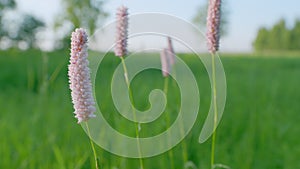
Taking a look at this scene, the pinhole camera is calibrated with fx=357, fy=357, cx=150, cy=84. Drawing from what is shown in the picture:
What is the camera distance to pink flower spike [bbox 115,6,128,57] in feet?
2.26

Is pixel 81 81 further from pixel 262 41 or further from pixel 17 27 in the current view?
pixel 262 41

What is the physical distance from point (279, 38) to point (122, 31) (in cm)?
6437

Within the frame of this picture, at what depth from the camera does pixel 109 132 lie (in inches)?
91.0

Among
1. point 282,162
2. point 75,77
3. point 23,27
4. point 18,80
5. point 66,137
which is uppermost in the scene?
point 23,27

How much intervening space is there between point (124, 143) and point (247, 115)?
2.08 m

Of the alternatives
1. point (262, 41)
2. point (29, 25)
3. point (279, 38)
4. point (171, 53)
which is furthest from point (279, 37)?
point (171, 53)

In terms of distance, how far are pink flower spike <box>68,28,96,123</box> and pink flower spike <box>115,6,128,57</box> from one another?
197 mm

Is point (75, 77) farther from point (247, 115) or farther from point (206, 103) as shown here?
point (206, 103)

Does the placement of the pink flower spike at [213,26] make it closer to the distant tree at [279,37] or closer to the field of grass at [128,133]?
the field of grass at [128,133]

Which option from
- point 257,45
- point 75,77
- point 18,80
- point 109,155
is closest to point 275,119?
point 109,155

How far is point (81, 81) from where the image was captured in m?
0.48

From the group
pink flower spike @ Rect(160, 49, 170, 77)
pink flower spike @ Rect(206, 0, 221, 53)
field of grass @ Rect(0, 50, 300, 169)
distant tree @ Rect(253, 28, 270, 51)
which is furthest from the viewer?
distant tree @ Rect(253, 28, 270, 51)

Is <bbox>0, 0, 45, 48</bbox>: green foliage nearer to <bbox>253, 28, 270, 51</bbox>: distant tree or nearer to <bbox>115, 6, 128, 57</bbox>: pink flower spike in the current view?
<bbox>115, 6, 128, 57</bbox>: pink flower spike

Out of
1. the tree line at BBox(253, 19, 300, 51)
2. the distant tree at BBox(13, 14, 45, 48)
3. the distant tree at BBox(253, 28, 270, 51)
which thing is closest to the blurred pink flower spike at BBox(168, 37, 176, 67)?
the distant tree at BBox(13, 14, 45, 48)
